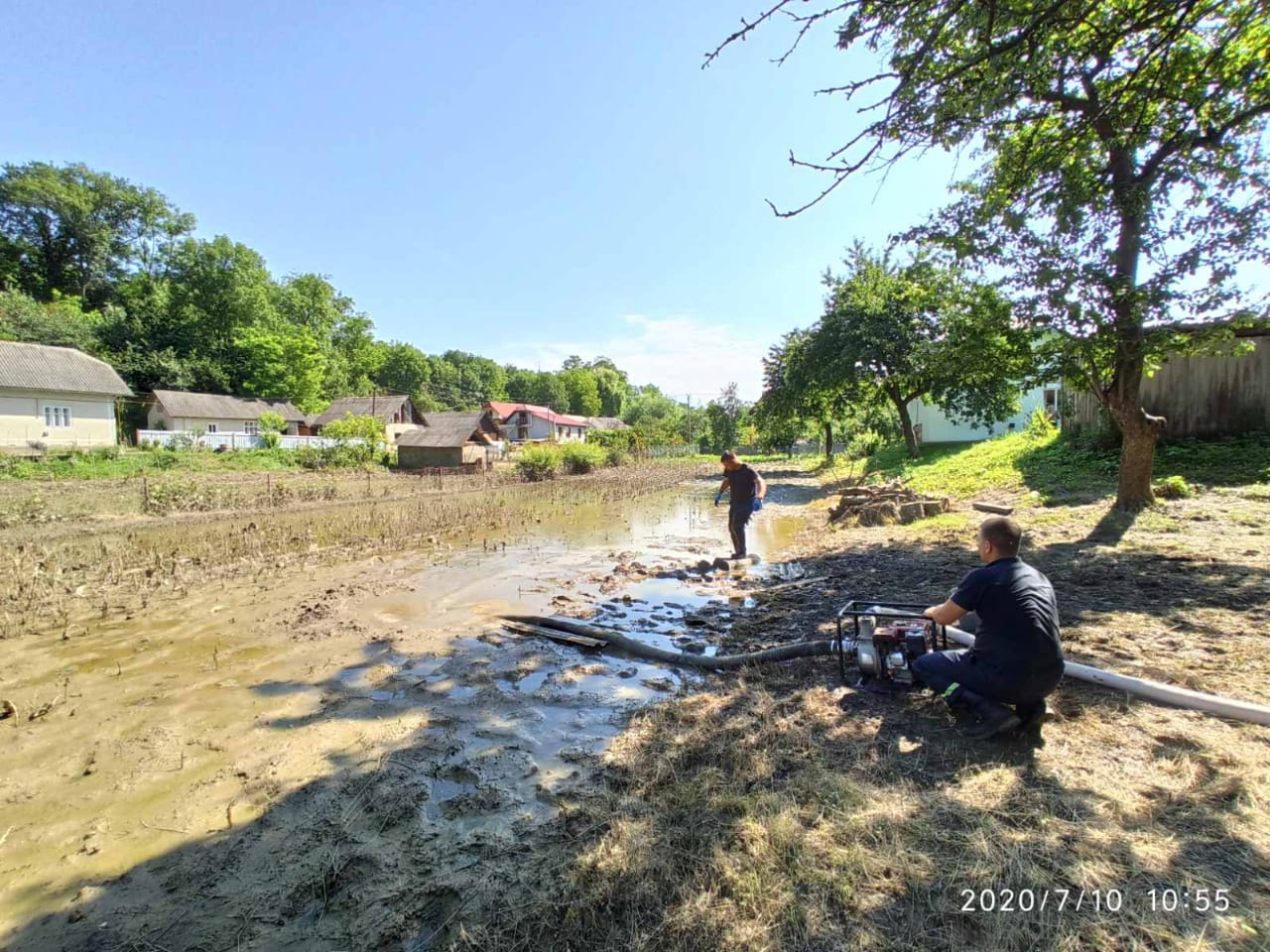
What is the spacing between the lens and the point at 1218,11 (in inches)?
212

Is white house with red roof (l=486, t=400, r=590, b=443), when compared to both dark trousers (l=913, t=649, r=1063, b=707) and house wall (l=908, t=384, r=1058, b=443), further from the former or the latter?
dark trousers (l=913, t=649, r=1063, b=707)

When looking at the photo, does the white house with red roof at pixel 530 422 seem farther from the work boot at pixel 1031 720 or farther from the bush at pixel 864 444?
the work boot at pixel 1031 720

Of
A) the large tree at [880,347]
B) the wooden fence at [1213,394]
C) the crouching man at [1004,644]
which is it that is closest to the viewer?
the crouching man at [1004,644]

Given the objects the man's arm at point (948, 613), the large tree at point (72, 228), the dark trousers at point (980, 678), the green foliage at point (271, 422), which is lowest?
the dark trousers at point (980, 678)

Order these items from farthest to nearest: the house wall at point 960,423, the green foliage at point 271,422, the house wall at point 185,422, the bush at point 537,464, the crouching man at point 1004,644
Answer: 1. the house wall at point 185,422
2. the green foliage at point 271,422
3. the bush at point 537,464
4. the house wall at point 960,423
5. the crouching man at point 1004,644

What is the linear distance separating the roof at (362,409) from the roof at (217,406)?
2.37 m

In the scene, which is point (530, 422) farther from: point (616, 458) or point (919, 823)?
point (919, 823)

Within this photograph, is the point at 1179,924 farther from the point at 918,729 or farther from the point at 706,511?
the point at 706,511

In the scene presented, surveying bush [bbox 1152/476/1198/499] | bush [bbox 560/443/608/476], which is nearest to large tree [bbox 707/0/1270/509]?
bush [bbox 1152/476/1198/499]

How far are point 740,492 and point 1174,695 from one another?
6.39m

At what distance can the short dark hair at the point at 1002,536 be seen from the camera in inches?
133

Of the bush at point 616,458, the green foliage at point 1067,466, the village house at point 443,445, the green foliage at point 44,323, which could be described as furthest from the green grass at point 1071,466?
the green foliage at point 44,323

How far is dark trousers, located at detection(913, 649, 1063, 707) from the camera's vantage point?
3150 mm

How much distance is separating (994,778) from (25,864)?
5.27 metres
